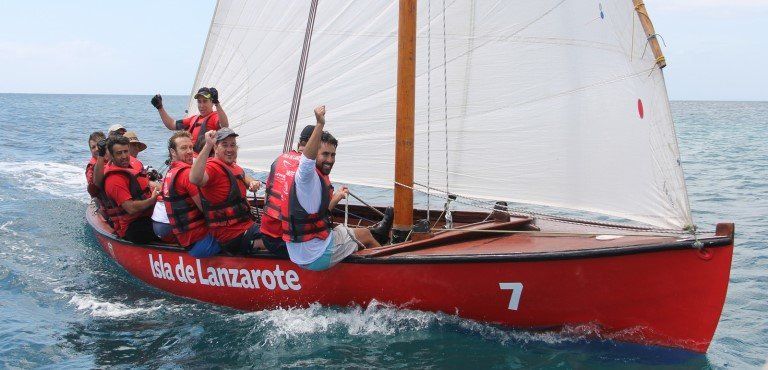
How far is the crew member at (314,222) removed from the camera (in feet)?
18.0

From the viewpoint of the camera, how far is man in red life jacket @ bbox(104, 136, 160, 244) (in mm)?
7188

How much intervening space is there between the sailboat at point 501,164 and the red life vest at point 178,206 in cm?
41

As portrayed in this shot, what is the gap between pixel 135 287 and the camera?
766cm

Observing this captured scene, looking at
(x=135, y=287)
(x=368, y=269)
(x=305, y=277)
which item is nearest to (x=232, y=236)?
(x=305, y=277)

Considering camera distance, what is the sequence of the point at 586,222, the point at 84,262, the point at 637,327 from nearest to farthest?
the point at 637,327, the point at 586,222, the point at 84,262

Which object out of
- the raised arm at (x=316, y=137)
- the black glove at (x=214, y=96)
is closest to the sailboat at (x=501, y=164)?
the black glove at (x=214, y=96)

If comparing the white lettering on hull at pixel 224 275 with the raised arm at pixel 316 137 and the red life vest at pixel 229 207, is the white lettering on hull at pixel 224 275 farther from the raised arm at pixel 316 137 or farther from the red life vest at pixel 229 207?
the raised arm at pixel 316 137

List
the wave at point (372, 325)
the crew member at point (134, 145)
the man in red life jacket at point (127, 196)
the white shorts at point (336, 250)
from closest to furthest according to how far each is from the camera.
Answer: the wave at point (372, 325) → the white shorts at point (336, 250) → the man in red life jacket at point (127, 196) → the crew member at point (134, 145)

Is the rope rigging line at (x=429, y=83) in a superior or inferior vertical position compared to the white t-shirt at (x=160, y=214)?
superior

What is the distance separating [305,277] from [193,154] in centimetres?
173

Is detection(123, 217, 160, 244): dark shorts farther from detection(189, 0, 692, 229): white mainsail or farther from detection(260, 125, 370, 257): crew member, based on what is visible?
detection(260, 125, 370, 257): crew member

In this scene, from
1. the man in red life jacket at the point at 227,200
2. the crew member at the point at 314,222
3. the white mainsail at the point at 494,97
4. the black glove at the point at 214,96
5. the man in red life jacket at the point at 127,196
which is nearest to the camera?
the white mainsail at the point at 494,97

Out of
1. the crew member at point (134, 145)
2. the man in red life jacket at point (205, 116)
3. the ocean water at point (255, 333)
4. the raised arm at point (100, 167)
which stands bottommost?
the ocean water at point (255, 333)

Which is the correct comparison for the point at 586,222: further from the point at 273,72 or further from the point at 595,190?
the point at 273,72
